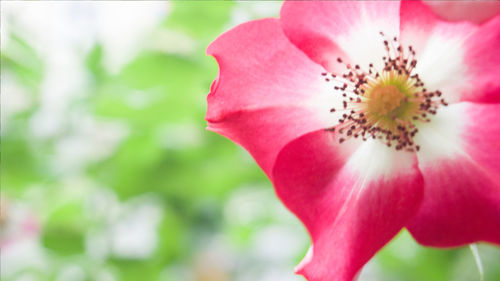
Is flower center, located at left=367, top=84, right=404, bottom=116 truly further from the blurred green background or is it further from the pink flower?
the blurred green background

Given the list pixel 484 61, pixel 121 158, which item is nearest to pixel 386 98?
pixel 484 61

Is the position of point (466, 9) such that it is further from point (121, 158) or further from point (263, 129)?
point (121, 158)

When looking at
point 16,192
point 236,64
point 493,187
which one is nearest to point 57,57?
point 16,192

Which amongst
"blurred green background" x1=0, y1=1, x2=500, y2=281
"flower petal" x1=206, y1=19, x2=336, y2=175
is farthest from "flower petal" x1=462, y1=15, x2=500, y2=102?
"blurred green background" x1=0, y1=1, x2=500, y2=281

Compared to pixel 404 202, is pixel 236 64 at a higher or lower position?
higher

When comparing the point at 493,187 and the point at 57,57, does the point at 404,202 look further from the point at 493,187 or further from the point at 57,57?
the point at 57,57

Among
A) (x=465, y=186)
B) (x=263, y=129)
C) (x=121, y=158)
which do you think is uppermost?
(x=121, y=158)
